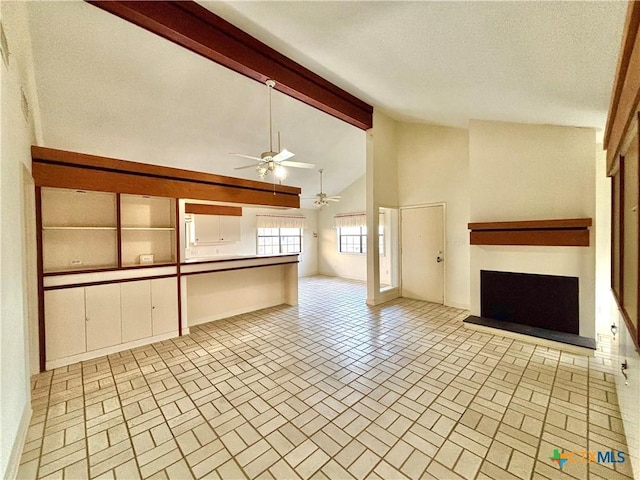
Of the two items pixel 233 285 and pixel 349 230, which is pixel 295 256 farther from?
pixel 349 230

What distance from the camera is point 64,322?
3170 millimetres

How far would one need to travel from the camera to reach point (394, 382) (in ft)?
8.96

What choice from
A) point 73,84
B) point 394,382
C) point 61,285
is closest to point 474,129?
point 394,382

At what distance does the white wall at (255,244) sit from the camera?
7.52 m

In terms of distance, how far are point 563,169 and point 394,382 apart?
11.5 ft

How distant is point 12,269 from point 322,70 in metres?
3.93

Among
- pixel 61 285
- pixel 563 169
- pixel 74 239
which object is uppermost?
pixel 563 169

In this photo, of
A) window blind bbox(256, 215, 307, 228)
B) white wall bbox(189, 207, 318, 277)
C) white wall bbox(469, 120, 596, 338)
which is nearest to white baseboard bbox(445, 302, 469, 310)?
white wall bbox(469, 120, 596, 338)

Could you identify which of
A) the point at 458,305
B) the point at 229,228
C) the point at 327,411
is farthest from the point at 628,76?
the point at 229,228

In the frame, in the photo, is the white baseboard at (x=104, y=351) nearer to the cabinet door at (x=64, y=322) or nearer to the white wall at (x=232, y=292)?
the cabinet door at (x=64, y=322)

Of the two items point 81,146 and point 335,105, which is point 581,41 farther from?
point 81,146

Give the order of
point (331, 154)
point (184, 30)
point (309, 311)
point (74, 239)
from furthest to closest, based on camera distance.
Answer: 1. point (331, 154)
2. point (309, 311)
3. point (74, 239)
4. point (184, 30)

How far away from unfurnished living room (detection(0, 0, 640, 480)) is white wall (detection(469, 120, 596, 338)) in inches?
1.0

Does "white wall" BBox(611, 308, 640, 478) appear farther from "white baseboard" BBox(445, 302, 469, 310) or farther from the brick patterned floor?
"white baseboard" BBox(445, 302, 469, 310)
